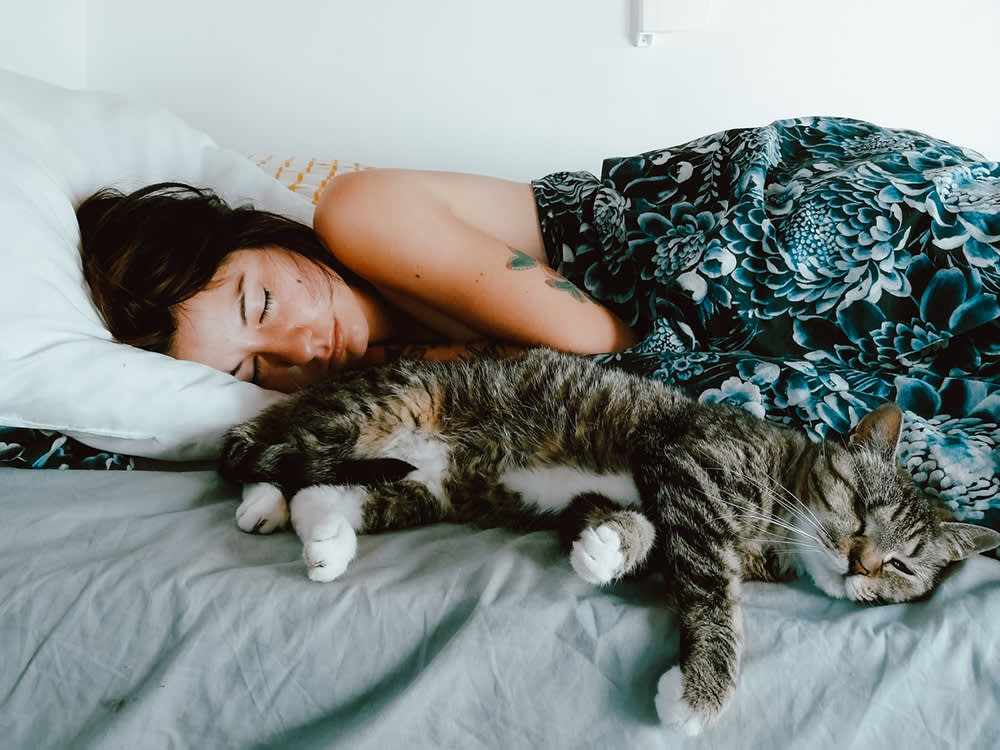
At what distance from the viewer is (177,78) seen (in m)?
2.17

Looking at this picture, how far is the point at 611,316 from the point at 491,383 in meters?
0.36

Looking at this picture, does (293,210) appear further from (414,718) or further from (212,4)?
(414,718)

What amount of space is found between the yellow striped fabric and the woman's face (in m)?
0.59

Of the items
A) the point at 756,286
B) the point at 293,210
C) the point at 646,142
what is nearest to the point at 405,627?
the point at 756,286

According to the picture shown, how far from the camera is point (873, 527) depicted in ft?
2.91

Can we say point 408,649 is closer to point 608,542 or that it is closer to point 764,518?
point 608,542

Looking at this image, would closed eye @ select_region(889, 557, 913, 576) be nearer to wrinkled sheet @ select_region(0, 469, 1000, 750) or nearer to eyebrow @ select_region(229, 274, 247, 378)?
wrinkled sheet @ select_region(0, 469, 1000, 750)

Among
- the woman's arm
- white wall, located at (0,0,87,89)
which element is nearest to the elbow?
the woman's arm

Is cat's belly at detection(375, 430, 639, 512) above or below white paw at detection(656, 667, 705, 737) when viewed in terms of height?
below

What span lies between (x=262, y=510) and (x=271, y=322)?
440 mm

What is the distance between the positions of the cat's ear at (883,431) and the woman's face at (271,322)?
98 centimetres

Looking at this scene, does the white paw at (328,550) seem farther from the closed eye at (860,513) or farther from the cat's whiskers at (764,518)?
the closed eye at (860,513)

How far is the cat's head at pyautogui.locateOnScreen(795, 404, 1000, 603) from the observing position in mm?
829

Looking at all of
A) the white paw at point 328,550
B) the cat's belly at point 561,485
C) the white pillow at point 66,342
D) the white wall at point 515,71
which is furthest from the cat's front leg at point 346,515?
the white wall at point 515,71
